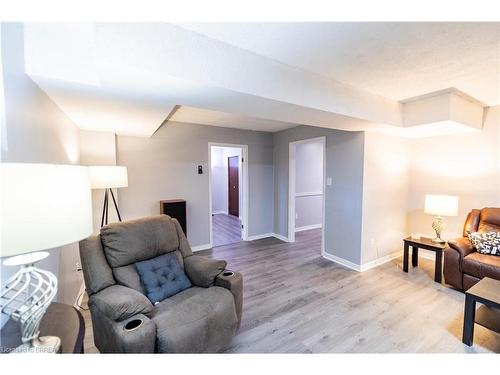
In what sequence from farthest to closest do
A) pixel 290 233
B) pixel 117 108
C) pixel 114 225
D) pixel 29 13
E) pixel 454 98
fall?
pixel 290 233 → pixel 454 98 → pixel 117 108 → pixel 114 225 → pixel 29 13

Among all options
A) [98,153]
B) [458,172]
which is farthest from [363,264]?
[98,153]

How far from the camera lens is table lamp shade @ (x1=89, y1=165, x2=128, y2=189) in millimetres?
2319

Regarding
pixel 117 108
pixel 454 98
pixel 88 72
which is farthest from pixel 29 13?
pixel 454 98

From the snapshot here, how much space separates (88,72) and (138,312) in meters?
1.52

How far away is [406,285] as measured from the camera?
2791mm

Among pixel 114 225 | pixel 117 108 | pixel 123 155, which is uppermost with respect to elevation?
pixel 117 108

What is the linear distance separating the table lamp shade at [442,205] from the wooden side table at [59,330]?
12.5ft

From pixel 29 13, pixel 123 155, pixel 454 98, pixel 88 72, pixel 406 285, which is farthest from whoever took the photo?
pixel 123 155

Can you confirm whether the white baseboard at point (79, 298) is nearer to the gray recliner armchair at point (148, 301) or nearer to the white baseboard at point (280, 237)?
the gray recliner armchair at point (148, 301)

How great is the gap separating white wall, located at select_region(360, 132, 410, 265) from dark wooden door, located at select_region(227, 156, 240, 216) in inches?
167

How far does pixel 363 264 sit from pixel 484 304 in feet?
4.91

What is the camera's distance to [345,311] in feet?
7.43

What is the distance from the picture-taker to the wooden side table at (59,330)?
84 cm

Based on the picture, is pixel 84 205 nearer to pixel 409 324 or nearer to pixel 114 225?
pixel 114 225
